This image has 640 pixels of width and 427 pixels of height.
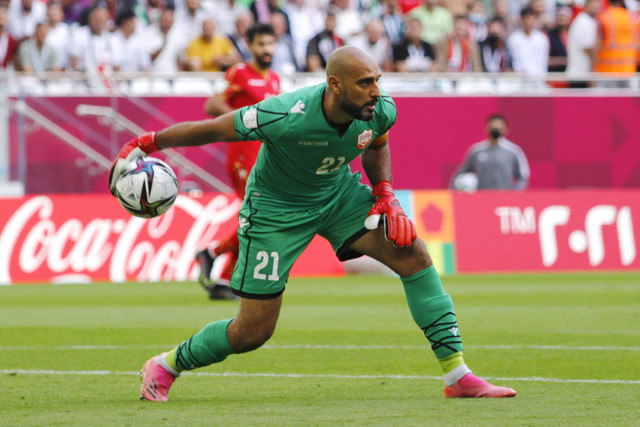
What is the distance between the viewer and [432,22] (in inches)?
837

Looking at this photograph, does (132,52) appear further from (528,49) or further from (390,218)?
(390,218)

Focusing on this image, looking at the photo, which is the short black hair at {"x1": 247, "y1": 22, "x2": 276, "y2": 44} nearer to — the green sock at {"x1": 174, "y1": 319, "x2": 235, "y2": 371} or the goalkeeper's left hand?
the goalkeeper's left hand

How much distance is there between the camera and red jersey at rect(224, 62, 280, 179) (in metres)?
12.0

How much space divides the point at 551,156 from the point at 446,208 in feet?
14.9

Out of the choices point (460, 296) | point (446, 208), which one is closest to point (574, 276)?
point (446, 208)

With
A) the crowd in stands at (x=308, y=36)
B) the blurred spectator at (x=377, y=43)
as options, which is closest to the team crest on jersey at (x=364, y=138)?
the crowd in stands at (x=308, y=36)

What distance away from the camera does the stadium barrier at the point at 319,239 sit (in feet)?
52.3

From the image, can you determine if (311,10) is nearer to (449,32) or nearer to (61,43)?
(449,32)

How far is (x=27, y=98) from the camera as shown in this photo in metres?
17.5

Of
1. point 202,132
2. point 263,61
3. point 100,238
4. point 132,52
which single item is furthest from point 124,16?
point 202,132

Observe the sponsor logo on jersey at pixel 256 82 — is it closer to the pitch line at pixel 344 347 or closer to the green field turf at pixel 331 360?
the green field turf at pixel 331 360

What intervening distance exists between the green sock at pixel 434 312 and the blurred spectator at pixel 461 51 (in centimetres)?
1471

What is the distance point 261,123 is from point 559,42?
54.0 feet

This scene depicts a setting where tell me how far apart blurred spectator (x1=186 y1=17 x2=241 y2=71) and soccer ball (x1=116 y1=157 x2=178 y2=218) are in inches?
504
